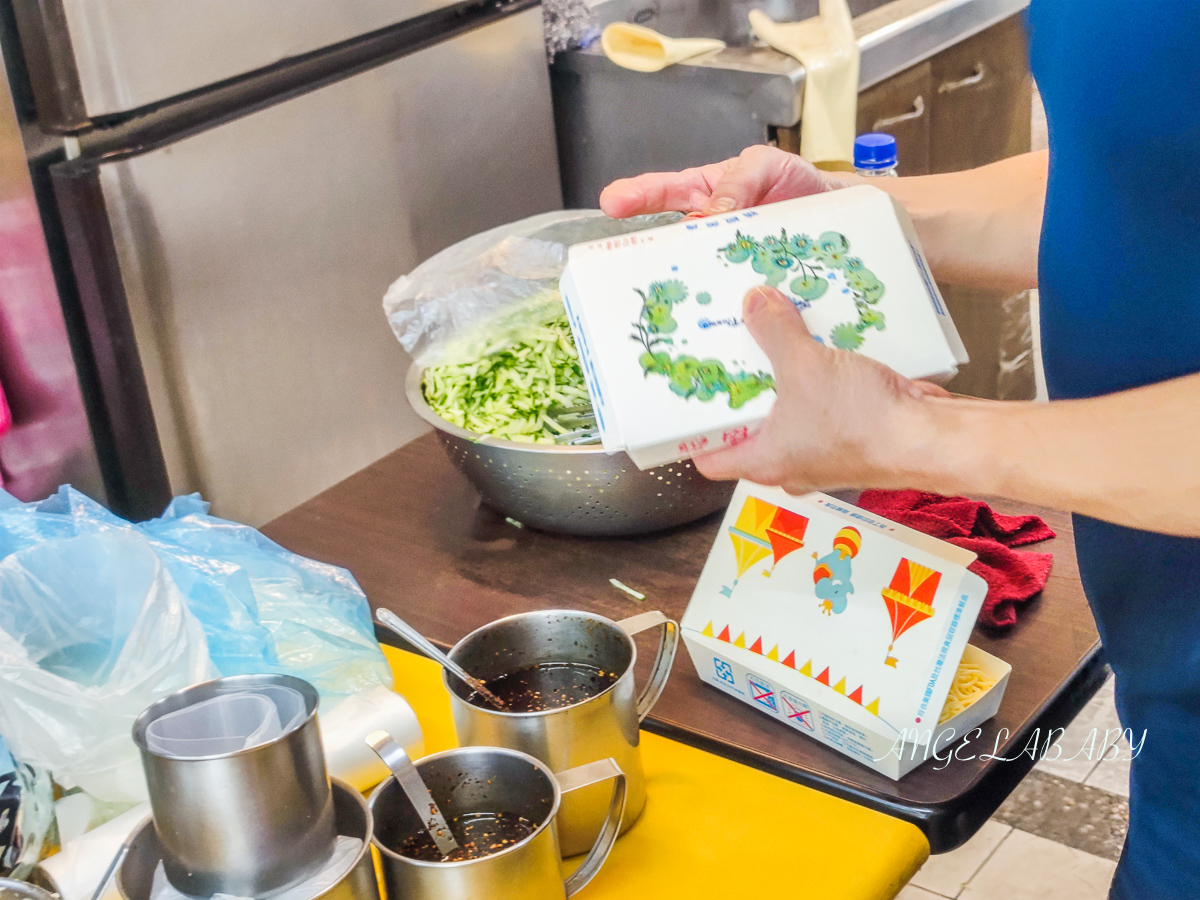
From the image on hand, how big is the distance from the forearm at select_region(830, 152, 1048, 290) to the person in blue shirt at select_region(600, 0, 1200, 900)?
0.39ft

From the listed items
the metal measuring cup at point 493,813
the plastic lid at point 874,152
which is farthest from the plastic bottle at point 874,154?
the metal measuring cup at point 493,813

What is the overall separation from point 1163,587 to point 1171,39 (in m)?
0.41

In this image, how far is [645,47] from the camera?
216 cm

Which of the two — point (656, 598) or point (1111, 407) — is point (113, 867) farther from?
point (1111, 407)

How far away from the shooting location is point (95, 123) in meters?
1.52

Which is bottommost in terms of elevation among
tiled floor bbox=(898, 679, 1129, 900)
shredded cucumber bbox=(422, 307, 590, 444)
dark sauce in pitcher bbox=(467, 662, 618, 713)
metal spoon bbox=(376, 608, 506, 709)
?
tiled floor bbox=(898, 679, 1129, 900)

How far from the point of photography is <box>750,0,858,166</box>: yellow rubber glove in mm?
2012

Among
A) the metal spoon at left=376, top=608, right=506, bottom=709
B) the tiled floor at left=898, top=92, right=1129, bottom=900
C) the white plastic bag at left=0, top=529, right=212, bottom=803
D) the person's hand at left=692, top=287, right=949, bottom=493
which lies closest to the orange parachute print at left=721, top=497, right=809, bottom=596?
the person's hand at left=692, top=287, right=949, bottom=493

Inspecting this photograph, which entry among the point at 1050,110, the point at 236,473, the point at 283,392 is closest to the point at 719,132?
the point at 283,392

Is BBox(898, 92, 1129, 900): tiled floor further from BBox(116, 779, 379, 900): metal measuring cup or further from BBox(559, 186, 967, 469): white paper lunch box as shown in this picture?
BBox(116, 779, 379, 900): metal measuring cup

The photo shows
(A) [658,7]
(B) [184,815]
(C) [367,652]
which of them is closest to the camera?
(B) [184,815]

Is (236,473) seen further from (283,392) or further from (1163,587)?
(1163,587)

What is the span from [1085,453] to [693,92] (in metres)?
1.49

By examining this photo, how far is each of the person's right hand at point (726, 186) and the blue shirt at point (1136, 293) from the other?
22cm
